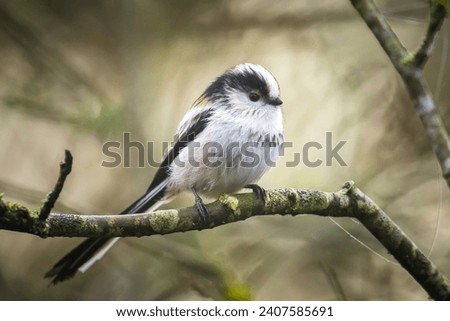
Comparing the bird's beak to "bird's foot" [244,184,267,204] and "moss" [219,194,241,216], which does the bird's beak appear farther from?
"moss" [219,194,241,216]

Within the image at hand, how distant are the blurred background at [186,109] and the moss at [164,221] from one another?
48 centimetres

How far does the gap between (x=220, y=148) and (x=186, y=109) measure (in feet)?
0.93

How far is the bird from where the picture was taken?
1592mm

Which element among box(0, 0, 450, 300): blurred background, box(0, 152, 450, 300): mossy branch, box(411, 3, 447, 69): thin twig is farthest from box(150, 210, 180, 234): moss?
box(411, 3, 447, 69): thin twig

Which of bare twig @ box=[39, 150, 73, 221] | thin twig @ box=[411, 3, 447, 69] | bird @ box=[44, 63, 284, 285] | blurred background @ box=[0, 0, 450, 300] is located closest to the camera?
bare twig @ box=[39, 150, 73, 221]

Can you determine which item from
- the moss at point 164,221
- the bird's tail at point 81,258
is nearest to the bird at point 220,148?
the bird's tail at point 81,258

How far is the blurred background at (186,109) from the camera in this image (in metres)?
1.74

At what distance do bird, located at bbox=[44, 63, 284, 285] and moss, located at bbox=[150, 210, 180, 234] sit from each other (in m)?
0.21

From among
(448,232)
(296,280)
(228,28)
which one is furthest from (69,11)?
(448,232)

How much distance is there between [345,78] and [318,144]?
0.24 m

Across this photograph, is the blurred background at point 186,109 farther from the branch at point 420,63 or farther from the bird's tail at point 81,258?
the branch at point 420,63

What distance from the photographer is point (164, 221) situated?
1.25m

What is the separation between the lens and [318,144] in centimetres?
182

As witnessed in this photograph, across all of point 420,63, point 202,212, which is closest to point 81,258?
point 202,212
